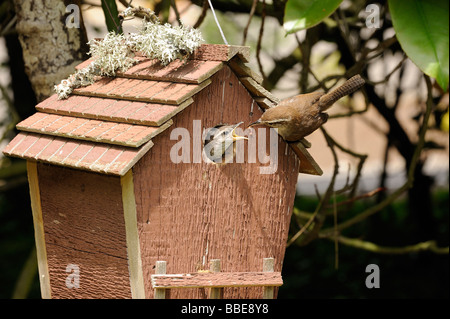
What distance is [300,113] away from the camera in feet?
5.89

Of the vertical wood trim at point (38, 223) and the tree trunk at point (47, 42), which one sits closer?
the vertical wood trim at point (38, 223)

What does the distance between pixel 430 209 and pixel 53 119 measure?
326 cm

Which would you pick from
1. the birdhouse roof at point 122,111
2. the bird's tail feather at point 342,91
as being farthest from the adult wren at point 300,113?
the birdhouse roof at point 122,111

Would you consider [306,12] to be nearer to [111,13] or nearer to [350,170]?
[111,13]

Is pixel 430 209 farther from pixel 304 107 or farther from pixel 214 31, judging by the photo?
pixel 304 107

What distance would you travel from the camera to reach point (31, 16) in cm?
221

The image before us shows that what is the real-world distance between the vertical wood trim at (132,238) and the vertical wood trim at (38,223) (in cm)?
42

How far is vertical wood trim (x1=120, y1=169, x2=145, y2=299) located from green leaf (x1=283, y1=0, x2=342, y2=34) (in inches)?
23.4

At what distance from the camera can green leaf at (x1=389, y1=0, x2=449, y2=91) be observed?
62.4 inches

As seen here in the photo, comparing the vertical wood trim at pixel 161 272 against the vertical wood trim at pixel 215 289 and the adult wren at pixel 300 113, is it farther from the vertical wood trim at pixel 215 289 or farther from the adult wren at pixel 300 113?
the adult wren at pixel 300 113

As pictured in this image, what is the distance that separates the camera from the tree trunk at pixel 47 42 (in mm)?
2205

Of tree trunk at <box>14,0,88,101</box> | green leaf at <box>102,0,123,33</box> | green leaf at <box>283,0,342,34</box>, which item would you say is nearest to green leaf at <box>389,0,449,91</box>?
green leaf at <box>283,0,342,34</box>

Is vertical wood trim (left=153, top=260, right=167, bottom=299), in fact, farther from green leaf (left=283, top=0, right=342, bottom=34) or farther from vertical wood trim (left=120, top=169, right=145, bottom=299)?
green leaf (left=283, top=0, right=342, bottom=34)

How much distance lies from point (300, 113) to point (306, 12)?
0.28 meters
